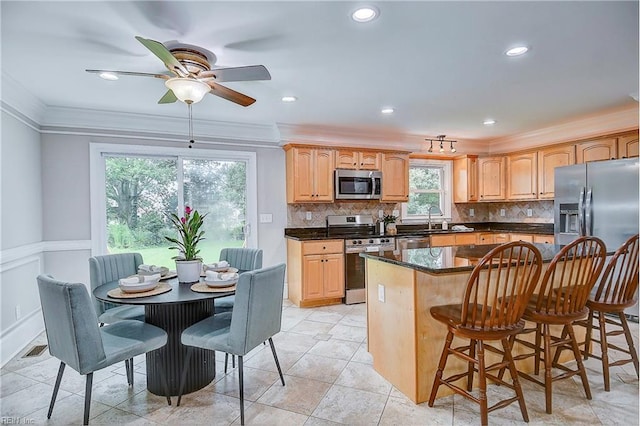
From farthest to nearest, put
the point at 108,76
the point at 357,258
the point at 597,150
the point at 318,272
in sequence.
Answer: the point at 357,258 < the point at 318,272 < the point at 597,150 < the point at 108,76

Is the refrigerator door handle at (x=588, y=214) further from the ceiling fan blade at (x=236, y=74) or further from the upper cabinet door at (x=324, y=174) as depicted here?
the ceiling fan blade at (x=236, y=74)

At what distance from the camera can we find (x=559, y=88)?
3.35 metres

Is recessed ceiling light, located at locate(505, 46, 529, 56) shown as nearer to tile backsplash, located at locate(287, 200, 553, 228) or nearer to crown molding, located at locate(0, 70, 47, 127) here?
tile backsplash, located at locate(287, 200, 553, 228)

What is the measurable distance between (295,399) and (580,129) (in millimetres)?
4831

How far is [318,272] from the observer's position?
4.52m

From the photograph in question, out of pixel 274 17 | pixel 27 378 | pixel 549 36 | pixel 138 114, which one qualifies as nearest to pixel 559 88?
pixel 549 36

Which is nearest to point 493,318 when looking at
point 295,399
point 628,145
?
point 295,399

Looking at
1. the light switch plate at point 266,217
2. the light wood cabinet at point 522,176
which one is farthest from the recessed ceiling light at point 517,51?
the light switch plate at point 266,217

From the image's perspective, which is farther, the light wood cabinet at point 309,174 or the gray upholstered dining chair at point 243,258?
the light wood cabinet at point 309,174

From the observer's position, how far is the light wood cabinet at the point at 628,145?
13.3 ft

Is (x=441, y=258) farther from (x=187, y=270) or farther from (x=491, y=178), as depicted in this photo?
(x=491, y=178)

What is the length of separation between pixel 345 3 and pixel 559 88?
101 inches

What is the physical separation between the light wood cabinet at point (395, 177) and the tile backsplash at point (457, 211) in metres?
0.30

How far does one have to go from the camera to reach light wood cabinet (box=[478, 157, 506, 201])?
5.62 m
